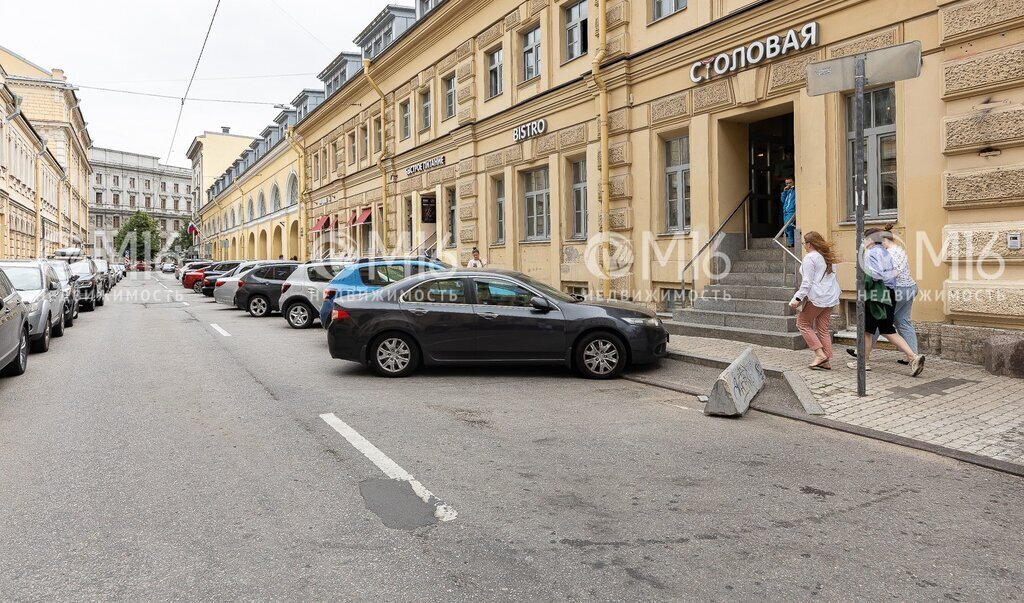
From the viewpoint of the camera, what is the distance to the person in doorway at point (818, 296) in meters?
8.84

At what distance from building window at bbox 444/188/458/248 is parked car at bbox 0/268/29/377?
13576 mm

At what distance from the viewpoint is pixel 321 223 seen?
34.2 meters

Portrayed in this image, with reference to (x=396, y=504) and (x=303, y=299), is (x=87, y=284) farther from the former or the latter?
(x=396, y=504)

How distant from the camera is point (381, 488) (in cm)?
466

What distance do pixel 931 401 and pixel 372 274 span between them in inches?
364

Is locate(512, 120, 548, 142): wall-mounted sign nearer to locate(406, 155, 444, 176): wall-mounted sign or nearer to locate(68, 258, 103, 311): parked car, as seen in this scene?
locate(406, 155, 444, 176): wall-mounted sign

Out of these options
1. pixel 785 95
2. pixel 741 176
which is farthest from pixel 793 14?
pixel 741 176

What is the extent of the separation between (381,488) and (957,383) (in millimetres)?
6575

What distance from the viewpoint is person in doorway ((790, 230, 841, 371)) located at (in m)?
8.84

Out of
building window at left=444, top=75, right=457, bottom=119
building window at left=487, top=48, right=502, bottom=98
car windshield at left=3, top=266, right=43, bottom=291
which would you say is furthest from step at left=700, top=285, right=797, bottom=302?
building window at left=444, top=75, right=457, bottom=119

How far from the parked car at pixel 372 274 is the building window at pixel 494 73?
7.63m

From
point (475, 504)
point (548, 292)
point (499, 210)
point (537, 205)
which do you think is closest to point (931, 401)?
point (548, 292)

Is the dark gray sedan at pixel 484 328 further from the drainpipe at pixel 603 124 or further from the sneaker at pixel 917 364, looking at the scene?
the drainpipe at pixel 603 124

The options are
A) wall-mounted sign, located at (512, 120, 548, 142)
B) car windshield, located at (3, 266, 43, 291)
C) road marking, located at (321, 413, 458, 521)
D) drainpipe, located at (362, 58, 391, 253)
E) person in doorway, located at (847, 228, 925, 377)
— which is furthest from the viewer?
drainpipe, located at (362, 58, 391, 253)
